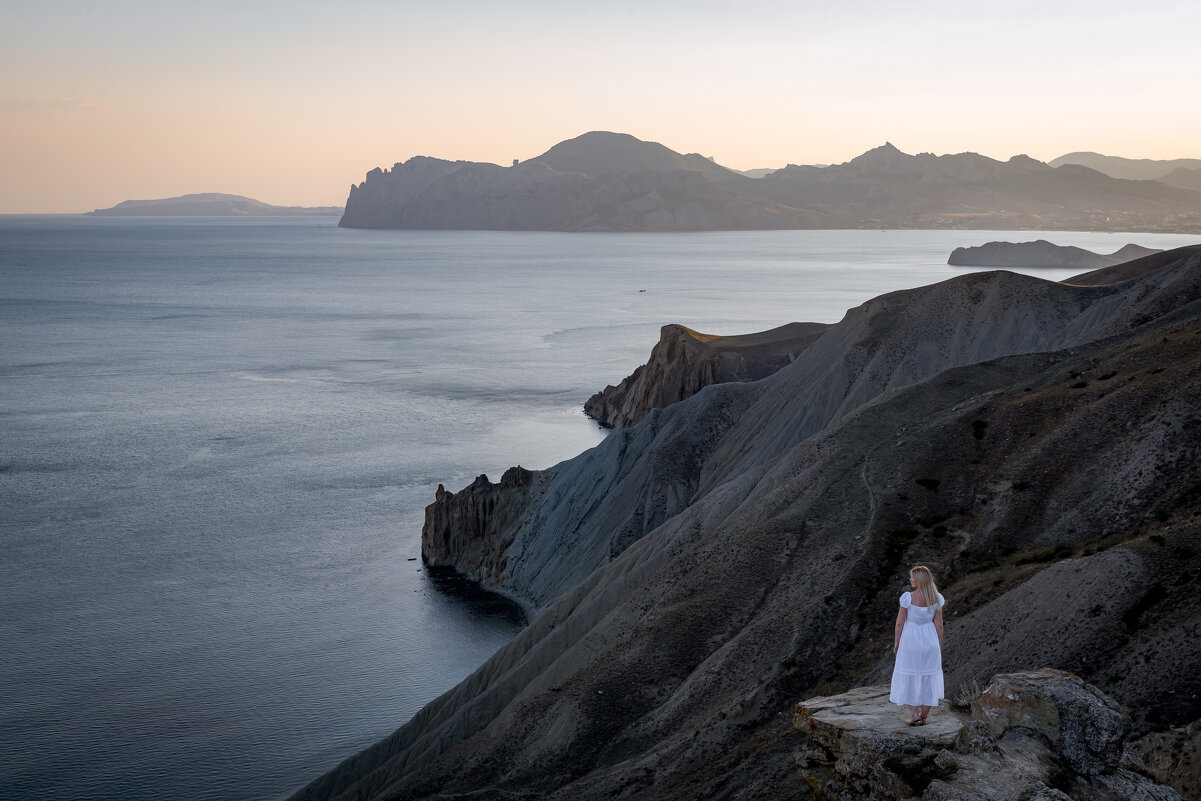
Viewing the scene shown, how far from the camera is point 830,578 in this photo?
34656 millimetres

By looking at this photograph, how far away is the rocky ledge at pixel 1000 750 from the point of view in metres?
16.1

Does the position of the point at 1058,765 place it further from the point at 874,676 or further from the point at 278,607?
the point at 278,607

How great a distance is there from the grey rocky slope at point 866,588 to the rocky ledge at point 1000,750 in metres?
4.22

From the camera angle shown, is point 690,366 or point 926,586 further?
point 690,366

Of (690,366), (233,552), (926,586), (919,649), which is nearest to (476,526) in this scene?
(233,552)

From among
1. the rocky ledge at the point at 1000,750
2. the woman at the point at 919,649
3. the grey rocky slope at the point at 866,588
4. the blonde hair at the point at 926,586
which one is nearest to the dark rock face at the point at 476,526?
the grey rocky slope at the point at 866,588

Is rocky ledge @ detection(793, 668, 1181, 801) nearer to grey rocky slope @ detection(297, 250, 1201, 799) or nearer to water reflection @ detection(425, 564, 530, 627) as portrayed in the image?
grey rocky slope @ detection(297, 250, 1201, 799)

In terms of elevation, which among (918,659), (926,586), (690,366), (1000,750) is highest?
(926,586)

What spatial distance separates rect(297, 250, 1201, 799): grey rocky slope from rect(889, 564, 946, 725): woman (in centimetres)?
654

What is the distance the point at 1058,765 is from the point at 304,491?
69327mm

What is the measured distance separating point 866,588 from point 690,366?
68192 millimetres

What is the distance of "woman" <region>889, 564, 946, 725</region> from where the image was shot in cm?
1662

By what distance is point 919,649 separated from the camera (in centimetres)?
1658

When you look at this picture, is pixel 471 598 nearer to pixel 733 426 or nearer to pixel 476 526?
pixel 476 526
